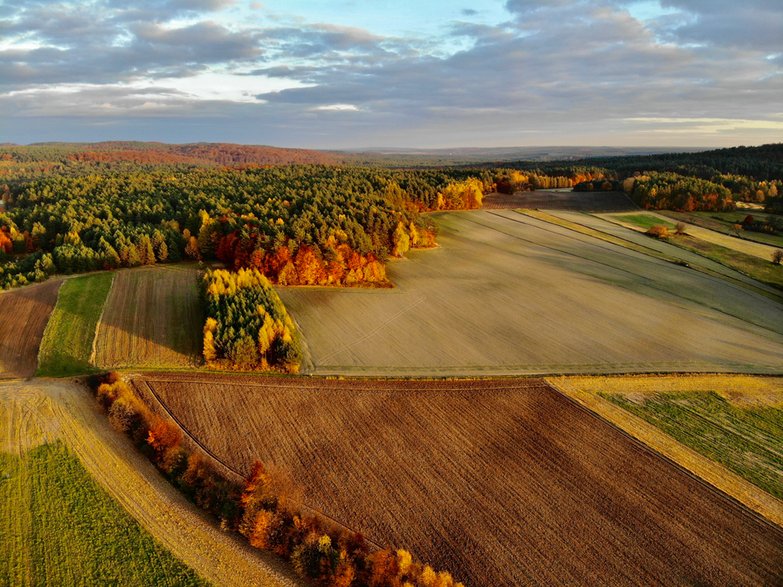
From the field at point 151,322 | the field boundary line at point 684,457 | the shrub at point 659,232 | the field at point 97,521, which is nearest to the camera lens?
the field at point 97,521

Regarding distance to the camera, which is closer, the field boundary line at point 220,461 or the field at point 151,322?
the field boundary line at point 220,461

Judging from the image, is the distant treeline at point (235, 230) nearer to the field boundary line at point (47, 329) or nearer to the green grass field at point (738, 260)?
the field boundary line at point (47, 329)

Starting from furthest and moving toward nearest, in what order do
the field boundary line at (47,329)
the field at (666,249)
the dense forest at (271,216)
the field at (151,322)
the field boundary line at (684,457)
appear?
the field at (666,249)
the dense forest at (271,216)
the field at (151,322)
the field boundary line at (47,329)
the field boundary line at (684,457)

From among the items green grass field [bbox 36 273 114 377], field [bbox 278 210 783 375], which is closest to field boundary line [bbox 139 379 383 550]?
green grass field [bbox 36 273 114 377]

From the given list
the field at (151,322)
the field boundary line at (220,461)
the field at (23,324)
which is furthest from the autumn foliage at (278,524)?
the field at (23,324)

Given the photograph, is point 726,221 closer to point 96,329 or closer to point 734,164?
point 734,164

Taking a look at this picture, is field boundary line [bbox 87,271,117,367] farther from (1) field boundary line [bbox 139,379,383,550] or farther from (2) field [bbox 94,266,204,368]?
(1) field boundary line [bbox 139,379,383,550]

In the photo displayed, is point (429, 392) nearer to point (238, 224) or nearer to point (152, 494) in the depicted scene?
point (152, 494)

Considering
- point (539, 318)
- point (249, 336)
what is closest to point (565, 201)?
point (539, 318)
